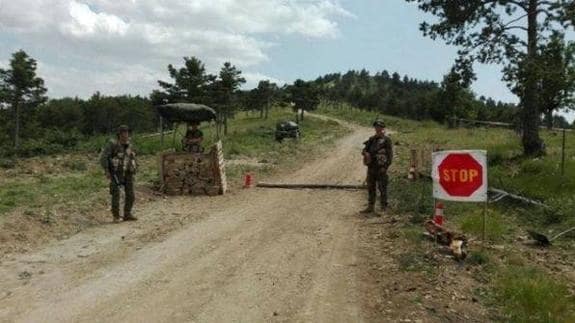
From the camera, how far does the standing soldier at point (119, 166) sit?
12.8 meters

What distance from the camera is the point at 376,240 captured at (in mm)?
10648

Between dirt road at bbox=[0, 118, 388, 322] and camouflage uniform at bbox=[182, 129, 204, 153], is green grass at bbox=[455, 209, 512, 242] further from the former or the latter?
camouflage uniform at bbox=[182, 129, 204, 153]

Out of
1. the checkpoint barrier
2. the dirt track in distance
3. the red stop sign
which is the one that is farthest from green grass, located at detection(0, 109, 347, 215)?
the red stop sign

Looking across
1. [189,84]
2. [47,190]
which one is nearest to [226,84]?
[189,84]

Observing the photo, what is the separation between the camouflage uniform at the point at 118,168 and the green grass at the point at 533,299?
315 inches

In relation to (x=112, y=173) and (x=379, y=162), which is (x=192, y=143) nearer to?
(x=112, y=173)

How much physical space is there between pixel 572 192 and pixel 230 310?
10.5m

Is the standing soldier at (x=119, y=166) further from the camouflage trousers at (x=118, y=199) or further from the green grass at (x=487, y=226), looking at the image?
the green grass at (x=487, y=226)

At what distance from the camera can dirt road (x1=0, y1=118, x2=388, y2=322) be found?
667 centimetres

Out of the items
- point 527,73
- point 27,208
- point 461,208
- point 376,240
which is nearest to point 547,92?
point 527,73

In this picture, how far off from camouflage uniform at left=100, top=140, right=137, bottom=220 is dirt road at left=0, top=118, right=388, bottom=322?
0.60 m

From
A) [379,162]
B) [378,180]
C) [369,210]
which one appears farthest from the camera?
[378,180]

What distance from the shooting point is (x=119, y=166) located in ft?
42.3

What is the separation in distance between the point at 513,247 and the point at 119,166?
8.04 m
